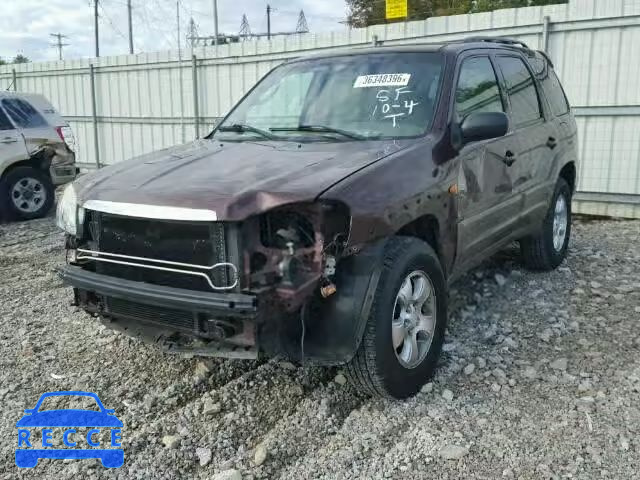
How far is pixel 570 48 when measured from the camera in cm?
829

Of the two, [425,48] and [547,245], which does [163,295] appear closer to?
[425,48]

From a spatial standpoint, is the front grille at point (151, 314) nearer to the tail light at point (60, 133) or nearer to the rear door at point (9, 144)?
the rear door at point (9, 144)

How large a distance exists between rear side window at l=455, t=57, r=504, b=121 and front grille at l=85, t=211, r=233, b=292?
1.90 meters

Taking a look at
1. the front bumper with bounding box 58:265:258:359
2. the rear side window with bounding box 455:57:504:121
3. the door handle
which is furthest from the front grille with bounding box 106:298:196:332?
the door handle

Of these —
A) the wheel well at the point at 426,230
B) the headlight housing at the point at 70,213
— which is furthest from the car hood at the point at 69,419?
the wheel well at the point at 426,230

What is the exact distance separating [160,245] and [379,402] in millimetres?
1437

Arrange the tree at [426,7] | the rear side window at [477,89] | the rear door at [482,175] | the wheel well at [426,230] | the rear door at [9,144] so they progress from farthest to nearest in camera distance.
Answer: the tree at [426,7], the rear door at [9,144], the rear side window at [477,89], the rear door at [482,175], the wheel well at [426,230]

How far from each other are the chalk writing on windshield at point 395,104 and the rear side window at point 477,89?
0.32 m

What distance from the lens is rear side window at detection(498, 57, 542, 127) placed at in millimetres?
4789

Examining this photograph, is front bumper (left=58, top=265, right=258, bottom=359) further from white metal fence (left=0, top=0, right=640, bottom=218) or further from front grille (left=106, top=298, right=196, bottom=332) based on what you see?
white metal fence (left=0, top=0, right=640, bottom=218)

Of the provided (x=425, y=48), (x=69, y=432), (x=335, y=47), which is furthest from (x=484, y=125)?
(x=335, y=47)

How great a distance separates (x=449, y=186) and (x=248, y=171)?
1.23 meters

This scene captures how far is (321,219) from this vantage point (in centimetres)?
290

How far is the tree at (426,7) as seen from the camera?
80.8 ft
